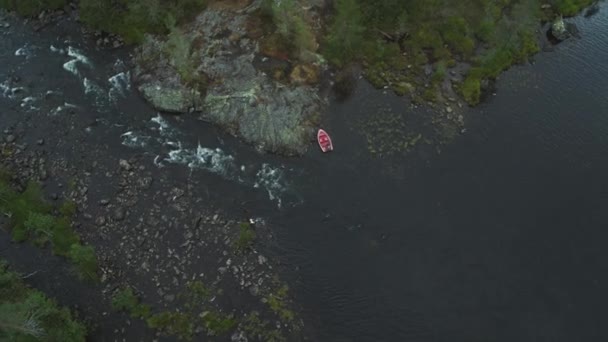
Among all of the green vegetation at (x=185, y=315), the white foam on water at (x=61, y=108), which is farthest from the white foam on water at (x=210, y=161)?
the green vegetation at (x=185, y=315)

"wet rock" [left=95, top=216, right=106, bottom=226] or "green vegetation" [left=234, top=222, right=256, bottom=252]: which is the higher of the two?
"green vegetation" [left=234, top=222, right=256, bottom=252]

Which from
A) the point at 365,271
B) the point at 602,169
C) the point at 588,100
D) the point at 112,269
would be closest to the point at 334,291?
the point at 365,271

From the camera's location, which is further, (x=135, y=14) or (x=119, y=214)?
(x=135, y=14)

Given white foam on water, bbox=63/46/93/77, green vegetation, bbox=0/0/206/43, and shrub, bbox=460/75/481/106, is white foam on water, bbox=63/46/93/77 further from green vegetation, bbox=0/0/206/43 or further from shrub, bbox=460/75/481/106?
shrub, bbox=460/75/481/106

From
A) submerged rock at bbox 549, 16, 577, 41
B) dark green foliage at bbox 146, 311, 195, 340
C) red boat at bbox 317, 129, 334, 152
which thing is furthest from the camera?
Result: submerged rock at bbox 549, 16, 577, 41

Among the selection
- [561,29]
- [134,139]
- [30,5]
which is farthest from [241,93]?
[561,29]

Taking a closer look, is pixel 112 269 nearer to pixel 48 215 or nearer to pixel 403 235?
pixel 48 215

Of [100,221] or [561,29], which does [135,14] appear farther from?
[561,29]

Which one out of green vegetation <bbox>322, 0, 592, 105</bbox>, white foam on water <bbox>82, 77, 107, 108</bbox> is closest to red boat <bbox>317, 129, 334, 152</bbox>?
green vegetation <bbox>322, 0, 592, 105</bbox>
